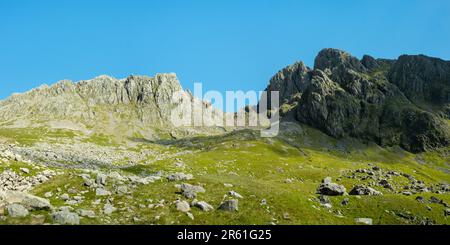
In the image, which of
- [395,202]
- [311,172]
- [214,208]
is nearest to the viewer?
[214,208]

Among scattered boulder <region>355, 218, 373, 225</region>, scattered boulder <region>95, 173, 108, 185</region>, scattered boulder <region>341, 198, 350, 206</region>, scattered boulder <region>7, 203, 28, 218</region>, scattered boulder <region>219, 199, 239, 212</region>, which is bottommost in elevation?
scattered boulder <region>355, 218, 373, 225</region>

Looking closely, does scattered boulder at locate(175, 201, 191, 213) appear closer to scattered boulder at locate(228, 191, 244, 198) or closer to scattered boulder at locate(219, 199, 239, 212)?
scattered boulder at locate(219, 199, 239, 212)

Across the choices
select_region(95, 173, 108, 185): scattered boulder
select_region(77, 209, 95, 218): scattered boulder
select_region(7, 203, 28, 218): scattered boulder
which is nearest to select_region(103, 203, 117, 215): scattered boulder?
select_region(77, 209, 95, 218): scattered boulder

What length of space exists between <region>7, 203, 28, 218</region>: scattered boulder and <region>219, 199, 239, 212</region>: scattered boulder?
45.4ft

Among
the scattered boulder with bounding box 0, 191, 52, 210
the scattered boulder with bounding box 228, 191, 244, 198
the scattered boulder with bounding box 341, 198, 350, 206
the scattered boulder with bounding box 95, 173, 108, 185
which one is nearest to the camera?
the scattered boulder with bounding box 0, 191, 52, 210

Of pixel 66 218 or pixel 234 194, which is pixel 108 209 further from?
pixel 234 194

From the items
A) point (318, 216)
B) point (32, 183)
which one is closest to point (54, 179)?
point (32, 183)

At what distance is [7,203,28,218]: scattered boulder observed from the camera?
78.4ft

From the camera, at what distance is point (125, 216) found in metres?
26.0

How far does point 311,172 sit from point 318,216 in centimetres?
7074

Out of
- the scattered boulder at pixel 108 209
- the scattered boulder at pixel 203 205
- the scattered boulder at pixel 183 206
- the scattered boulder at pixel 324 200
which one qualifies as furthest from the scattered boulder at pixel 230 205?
the scattered boulder at pixel 324 200

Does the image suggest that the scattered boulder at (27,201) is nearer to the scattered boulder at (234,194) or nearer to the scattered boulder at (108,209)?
the scattered boulder at (108,209)

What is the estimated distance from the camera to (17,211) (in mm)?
24125
